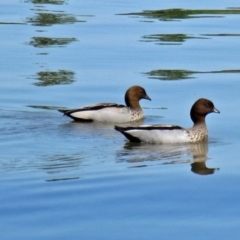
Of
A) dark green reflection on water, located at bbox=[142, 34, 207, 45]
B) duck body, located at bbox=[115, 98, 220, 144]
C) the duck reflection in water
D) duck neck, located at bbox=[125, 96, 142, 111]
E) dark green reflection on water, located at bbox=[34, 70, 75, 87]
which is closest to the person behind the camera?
the duck reflection in water

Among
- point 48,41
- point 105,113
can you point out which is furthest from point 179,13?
point 105,113

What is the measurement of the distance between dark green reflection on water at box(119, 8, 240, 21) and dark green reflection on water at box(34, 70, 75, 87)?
7.48 meters

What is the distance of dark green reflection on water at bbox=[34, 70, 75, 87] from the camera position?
19141 mm

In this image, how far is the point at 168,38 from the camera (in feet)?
78.8

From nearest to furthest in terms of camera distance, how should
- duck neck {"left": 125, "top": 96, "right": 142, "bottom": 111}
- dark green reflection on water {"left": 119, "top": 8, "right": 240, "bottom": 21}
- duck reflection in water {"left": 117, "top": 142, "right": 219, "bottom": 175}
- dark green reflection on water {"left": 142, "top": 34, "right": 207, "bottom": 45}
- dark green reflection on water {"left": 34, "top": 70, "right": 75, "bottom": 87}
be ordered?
duck reflection in water {"left": 117, "top": 142, "right": 219, "bottom": 175} → duck neck {"left": 125, "top": 96, "right": 142, "bottom": 111} → dark green reflection on water {"left": 34, "top": 70, "right": 75, "bottom": 87} → dark green reflection on water {"left": 142, "top": 34, "right": 207, "bottom": 45} → dark green reflection on water {"left": 119, "top": 8, "right": 240, "bottom": 21}

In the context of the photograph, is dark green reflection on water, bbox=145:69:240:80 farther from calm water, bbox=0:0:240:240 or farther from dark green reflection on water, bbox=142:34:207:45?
dark green reflection on water, bbox=142:34:207:45

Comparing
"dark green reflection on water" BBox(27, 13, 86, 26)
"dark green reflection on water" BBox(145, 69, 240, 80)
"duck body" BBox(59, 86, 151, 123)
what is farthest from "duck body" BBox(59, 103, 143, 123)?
"dark green reflection on water" BBox(27, 13, 86, 26)

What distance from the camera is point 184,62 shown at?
21156 millimetres

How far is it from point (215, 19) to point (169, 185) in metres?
15.4

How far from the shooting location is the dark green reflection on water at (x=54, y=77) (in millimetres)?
19141

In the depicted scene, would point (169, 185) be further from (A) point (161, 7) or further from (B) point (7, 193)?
(A) point (161, 7)

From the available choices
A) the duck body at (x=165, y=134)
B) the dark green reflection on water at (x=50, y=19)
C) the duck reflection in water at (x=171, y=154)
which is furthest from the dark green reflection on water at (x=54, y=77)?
the dark green reflection on water at (x=50, y=19)

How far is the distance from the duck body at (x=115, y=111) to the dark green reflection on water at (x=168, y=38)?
5.56 meters

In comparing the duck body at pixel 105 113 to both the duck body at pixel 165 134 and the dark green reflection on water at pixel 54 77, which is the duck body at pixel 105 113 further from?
the dark green reflection on water at pixel 54 77
